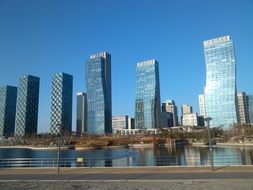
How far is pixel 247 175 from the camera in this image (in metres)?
20.5

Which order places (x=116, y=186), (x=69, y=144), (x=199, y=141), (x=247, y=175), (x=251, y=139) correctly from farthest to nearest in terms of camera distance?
(x=69, y=144) < (x=199, y=141) < (x=251, y=139) < (x=247, y=175) < (x=116, y=186)

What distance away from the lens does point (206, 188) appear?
16.3 m

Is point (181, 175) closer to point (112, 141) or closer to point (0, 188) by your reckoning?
point (0, 188)

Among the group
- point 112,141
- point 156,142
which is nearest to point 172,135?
point 156,142

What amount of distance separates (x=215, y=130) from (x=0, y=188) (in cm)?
17798

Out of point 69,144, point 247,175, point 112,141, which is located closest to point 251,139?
point 112,141

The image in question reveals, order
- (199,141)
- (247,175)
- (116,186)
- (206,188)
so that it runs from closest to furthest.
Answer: (206,188) < (116,186) < (247,175) < (199,141)

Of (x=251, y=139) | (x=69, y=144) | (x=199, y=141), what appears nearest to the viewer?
(x=251, y=139)

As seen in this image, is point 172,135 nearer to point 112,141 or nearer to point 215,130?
point 215,130

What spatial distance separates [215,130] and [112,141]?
2478 inches

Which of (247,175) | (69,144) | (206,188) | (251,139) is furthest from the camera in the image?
(69,144)

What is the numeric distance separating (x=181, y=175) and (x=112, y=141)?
541ft

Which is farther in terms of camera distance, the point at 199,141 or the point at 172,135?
the point at 172,135

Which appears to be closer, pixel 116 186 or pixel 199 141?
pixel 116 186
